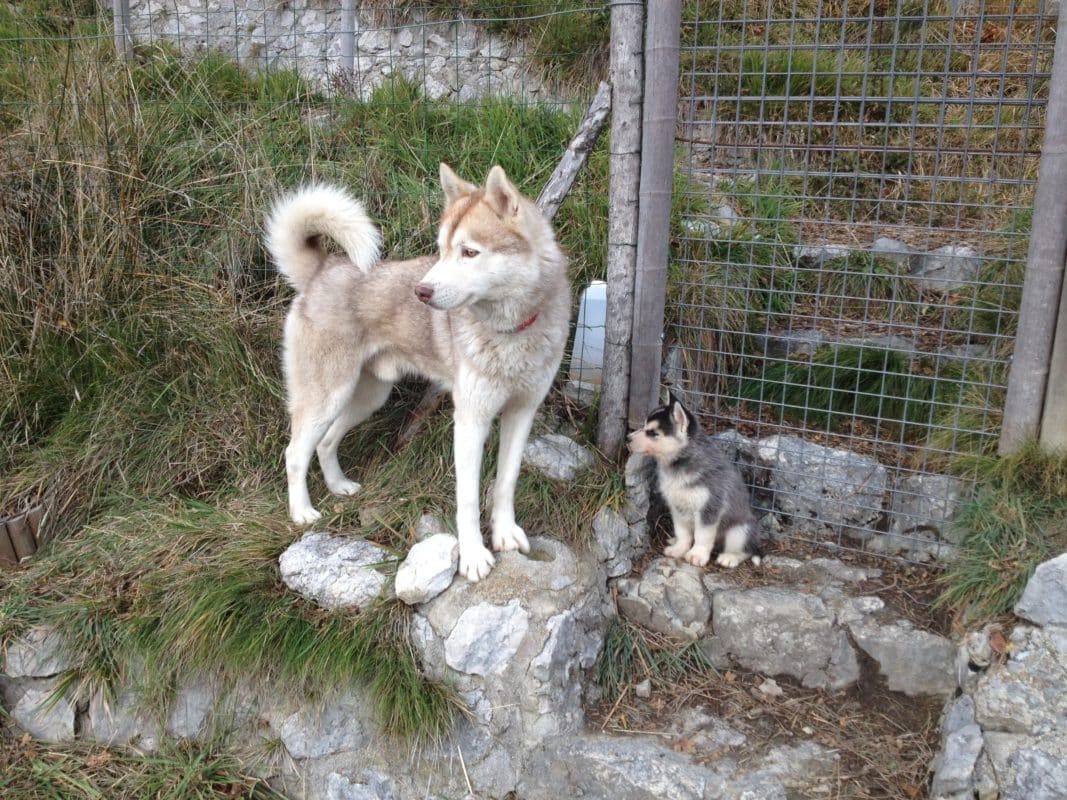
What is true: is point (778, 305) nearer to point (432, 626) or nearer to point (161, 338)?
point (432, 626)

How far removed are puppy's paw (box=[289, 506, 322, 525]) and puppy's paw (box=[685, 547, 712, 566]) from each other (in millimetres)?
1631

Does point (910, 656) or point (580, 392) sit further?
point (580, 392)

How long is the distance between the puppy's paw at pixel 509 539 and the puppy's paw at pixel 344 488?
85cm

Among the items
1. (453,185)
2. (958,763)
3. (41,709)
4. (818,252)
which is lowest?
(41,709)

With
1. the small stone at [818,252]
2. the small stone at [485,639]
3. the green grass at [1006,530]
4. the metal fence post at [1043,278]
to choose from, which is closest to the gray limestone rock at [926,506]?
the green grass at [1006,530]

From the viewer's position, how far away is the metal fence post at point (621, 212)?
3.47 m

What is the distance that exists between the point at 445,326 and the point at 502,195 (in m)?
0.69

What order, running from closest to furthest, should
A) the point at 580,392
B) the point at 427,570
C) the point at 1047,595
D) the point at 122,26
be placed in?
the point at 1047,595, the point at 427,570, the point at 580,392, the point at 122,26

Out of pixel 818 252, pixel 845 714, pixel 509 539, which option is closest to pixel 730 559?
pixel 845 714

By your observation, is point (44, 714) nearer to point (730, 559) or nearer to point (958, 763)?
point (730, 559)

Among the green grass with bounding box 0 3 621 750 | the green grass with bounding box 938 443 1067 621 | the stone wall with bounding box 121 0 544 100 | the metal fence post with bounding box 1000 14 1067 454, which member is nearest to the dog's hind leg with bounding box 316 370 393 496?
the green grass with bounding box 0 3 621 750

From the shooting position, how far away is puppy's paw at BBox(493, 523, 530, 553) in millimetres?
3412

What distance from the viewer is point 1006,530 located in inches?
125

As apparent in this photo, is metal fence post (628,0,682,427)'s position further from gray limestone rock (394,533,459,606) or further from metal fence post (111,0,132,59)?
metal fence post (111,0,132,59)
